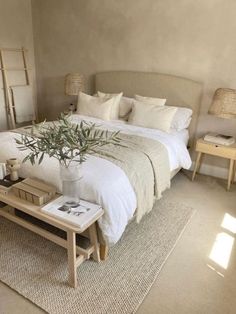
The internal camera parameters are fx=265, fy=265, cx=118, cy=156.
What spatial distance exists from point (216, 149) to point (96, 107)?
1571 millimetres

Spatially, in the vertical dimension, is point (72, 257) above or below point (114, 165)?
below

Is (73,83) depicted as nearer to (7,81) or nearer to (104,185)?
(7,81)

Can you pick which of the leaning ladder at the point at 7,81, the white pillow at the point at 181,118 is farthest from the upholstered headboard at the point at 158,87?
the leaning ladder at the point at 7,81

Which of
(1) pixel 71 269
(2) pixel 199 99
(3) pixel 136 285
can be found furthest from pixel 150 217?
(2) pixel 199 99

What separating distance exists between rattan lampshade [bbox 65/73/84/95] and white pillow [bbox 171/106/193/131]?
1.53 m

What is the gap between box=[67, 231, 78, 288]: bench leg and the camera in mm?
1659

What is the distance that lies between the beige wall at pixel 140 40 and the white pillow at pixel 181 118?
0.71 feet

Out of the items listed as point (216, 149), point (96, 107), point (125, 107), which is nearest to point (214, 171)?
point (216, 149)

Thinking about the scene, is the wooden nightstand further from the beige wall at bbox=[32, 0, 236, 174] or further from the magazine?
the magazine

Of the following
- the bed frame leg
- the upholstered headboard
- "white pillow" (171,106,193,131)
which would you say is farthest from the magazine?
the upholstered headboard

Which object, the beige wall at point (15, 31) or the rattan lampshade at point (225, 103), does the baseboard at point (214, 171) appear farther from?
the beige wall at point (15, 31)

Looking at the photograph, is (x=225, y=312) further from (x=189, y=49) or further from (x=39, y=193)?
(x=189, y=49)

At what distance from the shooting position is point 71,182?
70.2 inches

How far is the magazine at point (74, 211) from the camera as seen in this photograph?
1.65 metres
